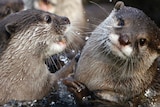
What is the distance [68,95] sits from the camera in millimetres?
3816

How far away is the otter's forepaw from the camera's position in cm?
371

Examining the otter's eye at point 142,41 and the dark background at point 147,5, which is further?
the dark background at point 147,5

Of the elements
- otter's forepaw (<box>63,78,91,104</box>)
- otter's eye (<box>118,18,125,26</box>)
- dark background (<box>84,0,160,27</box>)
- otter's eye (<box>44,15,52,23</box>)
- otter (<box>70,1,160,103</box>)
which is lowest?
dark background (<box>84,0,160,27</box>)

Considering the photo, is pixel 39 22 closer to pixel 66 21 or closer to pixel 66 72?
pixel 66 21

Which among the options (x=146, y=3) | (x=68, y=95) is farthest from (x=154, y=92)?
(x=146, y=3)

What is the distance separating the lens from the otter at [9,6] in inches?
174

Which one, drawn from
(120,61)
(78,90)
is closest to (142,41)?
(120,61)

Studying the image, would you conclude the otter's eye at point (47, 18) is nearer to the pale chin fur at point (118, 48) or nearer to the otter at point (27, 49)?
the otter at point (27, 49)

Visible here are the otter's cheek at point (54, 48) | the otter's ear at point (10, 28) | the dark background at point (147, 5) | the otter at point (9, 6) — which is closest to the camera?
the otter's ear at point (10, 28)

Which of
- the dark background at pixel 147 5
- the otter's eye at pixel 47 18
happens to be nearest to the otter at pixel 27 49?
the otter's eye at pixel 47 18

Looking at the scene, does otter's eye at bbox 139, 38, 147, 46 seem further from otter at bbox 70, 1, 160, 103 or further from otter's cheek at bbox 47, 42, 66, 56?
otter's cheek at bbox 47, 42, 66, 56

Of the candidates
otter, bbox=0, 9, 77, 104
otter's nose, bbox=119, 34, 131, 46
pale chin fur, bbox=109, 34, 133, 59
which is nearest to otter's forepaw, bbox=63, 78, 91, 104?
otter, bbox=0, 9, 77, 104

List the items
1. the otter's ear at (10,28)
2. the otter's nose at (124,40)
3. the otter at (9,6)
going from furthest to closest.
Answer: the otter at (9,6), the otter's ear at (10,28), the otter's nose at (124,40)

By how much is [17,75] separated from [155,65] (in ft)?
2.67
